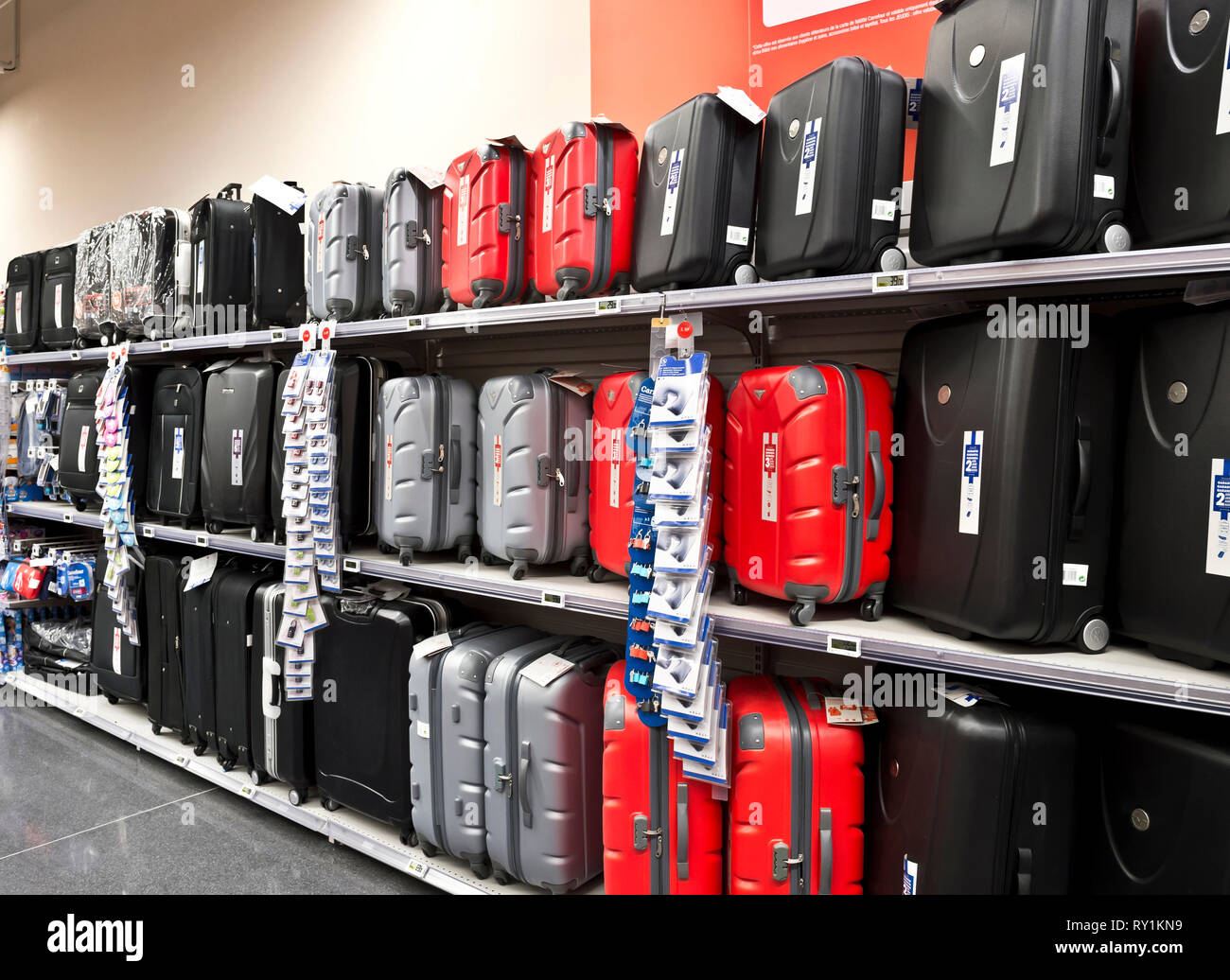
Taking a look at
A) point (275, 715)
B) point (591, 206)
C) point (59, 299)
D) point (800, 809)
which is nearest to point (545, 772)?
point (800, 809)

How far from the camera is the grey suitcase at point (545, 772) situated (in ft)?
6.64

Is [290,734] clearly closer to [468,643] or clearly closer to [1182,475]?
[468,643]

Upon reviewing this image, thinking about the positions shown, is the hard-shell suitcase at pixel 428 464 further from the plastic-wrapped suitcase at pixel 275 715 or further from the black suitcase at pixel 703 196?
the black suitcase at pixel 703 196

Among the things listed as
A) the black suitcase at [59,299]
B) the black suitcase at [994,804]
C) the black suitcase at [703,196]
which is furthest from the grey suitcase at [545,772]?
the black suitcase at [59,299]

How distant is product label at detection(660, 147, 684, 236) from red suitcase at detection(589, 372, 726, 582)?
14.9 inches

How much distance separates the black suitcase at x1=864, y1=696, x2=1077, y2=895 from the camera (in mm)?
1426

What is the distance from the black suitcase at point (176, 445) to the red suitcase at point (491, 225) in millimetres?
1465

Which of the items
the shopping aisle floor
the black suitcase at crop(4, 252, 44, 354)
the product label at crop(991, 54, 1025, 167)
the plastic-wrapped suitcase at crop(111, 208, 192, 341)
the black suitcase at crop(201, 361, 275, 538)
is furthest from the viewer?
the black suitcase at crop(4, 252, 44, 354)

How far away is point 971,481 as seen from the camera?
151cm

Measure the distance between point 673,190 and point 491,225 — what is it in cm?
63

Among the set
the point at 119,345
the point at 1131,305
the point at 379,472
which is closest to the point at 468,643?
the point at 379,472

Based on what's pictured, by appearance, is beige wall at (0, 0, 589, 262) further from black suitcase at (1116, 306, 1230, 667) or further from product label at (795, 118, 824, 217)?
black suitcase at (1116, 306, 1230, 667)

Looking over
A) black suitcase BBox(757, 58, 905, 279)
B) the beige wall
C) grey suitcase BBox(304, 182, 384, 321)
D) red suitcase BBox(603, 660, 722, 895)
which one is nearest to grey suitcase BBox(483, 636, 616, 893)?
red suitcase BBox(603, 660, 722, 895)
